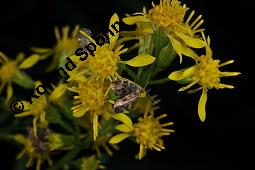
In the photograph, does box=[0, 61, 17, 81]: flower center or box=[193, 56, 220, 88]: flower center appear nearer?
box=[193, 56, 220, 88]: flower center

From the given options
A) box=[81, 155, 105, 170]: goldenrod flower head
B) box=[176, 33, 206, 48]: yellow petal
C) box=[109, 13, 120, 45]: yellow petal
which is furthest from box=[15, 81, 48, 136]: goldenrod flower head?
box=[176, 33, 206, 48]: yellow petal

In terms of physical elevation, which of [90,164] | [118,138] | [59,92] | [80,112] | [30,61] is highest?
[30,61]

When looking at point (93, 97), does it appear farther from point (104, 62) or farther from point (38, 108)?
point (38, 108)

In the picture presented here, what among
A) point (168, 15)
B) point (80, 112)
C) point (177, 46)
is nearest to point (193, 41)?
point (177, 46)

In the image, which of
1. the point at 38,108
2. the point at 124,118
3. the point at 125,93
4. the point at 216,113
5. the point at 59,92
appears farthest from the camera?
the point at 216,113

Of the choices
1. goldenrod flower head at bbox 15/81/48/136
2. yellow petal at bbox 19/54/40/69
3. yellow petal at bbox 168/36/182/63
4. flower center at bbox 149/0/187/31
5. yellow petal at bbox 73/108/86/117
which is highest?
flower center at bbox 149/0/187/31

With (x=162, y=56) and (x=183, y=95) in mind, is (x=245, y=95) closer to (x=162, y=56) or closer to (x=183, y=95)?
(x=183, y=95)

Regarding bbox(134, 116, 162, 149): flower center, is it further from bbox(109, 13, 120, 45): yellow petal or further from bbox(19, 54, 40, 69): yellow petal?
bbox(19, 54, 40, 69): yellow petal
